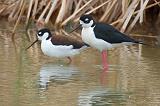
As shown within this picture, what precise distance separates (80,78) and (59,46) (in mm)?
1585

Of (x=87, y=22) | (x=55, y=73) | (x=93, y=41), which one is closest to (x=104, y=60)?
(x=93, y=41)

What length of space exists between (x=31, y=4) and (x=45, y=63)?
3562mm

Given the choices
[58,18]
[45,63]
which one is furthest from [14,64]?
[58,18]

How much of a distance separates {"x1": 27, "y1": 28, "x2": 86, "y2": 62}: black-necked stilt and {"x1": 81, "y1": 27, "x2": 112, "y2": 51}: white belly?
15 centimetres

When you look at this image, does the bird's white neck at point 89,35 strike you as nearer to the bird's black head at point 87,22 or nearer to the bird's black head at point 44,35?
the bird's black head at point 87,22

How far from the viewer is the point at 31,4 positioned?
42.9 ft

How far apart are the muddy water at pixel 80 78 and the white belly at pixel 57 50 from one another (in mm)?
138

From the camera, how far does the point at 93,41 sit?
32.7ft

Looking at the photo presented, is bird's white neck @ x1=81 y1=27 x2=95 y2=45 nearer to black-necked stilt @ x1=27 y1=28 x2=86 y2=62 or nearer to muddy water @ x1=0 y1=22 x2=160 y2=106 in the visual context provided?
black-necked stilt @ x1=27 y1=28 x2=86 y2=62

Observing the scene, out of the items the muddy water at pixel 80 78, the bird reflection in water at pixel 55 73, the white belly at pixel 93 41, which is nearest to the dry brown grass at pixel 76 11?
the muddy water at pixel 80 78

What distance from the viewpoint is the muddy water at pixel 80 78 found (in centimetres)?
719

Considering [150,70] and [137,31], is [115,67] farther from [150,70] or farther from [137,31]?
[137,31]

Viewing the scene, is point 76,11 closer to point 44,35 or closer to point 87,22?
point 44,35

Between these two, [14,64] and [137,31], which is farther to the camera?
[137,31]
